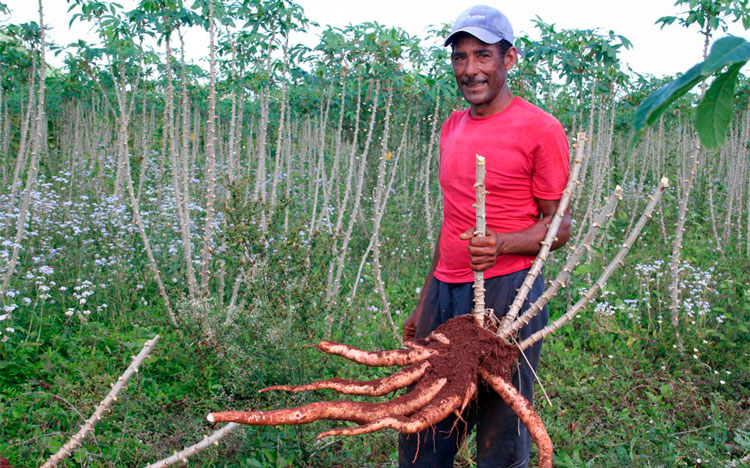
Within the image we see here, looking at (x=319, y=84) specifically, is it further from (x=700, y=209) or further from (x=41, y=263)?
(x=700, y=209)

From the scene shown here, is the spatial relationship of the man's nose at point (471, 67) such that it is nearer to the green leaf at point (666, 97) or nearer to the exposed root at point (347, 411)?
the exposed root at point (347, 411)

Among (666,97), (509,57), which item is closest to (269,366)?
(509,57)

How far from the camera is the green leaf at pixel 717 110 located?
0.63m

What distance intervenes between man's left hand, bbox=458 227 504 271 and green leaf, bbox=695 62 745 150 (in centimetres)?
86

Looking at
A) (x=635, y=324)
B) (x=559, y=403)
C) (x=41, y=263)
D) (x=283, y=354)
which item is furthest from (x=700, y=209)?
(x=41, y=263)

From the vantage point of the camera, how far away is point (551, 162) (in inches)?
60.7

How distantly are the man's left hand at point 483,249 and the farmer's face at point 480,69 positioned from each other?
16.5 inches

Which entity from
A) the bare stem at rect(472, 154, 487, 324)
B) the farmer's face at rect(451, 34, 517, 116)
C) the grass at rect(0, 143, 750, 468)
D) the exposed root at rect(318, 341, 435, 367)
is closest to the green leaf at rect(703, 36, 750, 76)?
the bare stem at rect(472, 154, 487, 324)

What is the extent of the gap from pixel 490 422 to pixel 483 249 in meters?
0.55

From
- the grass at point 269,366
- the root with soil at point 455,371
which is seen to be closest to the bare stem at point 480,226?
the root with soil at point 455,371

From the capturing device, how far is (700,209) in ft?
26.2

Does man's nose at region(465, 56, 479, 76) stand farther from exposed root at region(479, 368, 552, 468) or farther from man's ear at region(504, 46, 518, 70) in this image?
exposed root at region(479, 368, 552, 468)

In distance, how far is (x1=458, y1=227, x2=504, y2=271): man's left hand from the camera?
4.90 ft

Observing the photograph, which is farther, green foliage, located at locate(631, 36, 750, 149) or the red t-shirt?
the red t-shirt
